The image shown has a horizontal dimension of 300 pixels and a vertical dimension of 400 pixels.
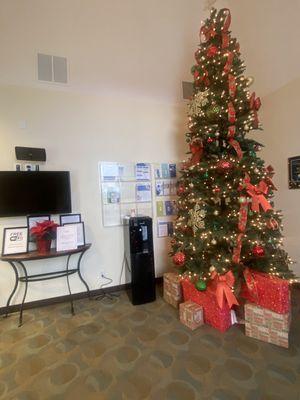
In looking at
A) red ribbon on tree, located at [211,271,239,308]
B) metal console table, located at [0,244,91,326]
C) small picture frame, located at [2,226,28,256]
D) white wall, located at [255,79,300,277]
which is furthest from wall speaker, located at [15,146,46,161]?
white wall, located at [255,79,300,277]

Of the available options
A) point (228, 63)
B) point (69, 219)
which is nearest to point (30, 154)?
point (69, 219)

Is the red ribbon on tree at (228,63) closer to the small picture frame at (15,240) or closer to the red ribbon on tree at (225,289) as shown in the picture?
the red ribbon on tree at (225,289)

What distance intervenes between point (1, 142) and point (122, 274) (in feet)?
7.48

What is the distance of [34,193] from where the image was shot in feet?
8.50

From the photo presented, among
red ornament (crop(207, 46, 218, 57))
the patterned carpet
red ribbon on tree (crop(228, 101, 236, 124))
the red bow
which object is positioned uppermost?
red ornament (crop(207, 46, 218, 57))

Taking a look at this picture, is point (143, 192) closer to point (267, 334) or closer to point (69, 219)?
point (69, 219)

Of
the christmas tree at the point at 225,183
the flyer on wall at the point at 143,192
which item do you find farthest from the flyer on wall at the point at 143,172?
the christmas tree at the point at 225,183

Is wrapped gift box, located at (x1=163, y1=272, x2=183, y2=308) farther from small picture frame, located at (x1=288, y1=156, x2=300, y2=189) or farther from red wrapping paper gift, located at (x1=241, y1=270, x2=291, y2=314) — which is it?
small picture frame, located at (x1=288, y1=156, x2=300, y2=189)

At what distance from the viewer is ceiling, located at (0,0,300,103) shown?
2621 millimetres

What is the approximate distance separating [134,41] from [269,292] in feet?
11.3

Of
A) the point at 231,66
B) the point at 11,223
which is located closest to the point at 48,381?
the point at 11,223

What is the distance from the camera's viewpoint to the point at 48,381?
5.27ft

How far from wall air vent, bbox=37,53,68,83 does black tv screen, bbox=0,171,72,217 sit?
119 centimetres

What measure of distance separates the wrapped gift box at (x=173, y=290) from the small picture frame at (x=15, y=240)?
174 cm
